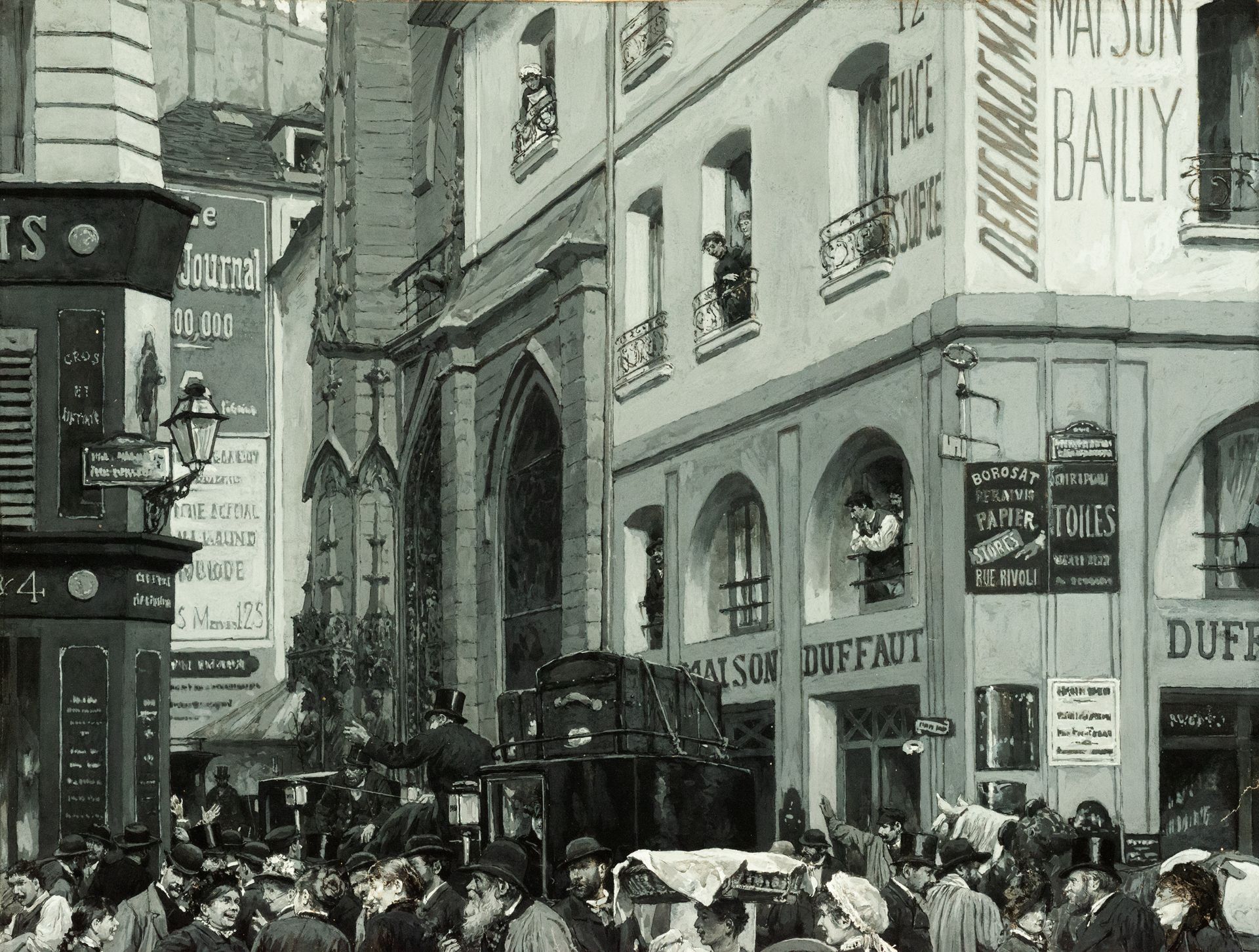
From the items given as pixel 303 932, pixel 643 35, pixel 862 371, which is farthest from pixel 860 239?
pixel 303 932

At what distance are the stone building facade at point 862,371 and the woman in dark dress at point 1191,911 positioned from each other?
272 centimetres

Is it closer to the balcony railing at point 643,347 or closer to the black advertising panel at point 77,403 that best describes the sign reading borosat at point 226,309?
the black advertising panel at point 77,403

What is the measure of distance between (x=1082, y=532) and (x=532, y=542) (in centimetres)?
324

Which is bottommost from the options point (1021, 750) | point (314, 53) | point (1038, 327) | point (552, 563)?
point (1021, 750)

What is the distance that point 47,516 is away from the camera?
11883 mm

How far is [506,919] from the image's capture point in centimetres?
826

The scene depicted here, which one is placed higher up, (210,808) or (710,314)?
(710,314)

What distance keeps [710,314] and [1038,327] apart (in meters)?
1.92

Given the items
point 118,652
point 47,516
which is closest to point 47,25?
point 47,516

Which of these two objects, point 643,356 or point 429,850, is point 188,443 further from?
point 429,850

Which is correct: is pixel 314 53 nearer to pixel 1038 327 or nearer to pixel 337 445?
pixel 337 445

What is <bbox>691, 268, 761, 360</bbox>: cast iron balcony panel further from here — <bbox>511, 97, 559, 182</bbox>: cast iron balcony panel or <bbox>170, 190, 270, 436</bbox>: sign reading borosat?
<bbox>170, 190, 270, 436</bbox>: sign reading borosat

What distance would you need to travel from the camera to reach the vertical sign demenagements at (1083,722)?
10.4 m

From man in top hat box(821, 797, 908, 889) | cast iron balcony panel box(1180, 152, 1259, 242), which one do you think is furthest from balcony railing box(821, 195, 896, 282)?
man in top hat box(821, 797, 908, 889)
